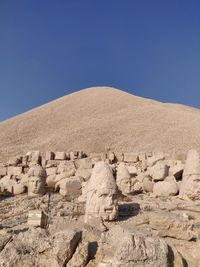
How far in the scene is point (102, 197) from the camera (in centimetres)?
738

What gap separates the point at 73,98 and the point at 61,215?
36959 mm

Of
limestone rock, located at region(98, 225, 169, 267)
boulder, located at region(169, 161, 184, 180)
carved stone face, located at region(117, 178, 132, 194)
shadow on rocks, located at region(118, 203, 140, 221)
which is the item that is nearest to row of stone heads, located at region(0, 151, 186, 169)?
boulder, located at region(169, 161, 184, 180)

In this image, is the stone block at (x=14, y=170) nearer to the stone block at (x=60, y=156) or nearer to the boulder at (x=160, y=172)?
the stone block at (x=60, y=156)

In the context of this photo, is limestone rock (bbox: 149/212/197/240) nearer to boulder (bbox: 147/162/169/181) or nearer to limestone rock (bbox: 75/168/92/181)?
boulder (bbox: 147/162/169/181)

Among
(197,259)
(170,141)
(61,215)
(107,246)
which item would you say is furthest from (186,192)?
(170,141)

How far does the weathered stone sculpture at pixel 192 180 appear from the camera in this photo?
9672 millimetres

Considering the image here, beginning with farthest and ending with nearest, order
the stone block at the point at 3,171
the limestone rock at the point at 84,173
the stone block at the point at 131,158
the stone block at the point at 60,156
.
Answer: the stone block at the point at 60,156 < the stone block at the point at 3,171 < the stone block at the point at 131,158 < the limestone rock at the point at 84,173

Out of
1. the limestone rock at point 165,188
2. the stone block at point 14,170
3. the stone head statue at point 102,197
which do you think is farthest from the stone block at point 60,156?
the stone head statue at point 102,197

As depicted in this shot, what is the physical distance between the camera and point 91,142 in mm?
27422

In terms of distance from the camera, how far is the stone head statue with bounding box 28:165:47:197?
12.1 metres

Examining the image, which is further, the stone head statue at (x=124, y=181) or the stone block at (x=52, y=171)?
the stone block at (x=52, y=171)

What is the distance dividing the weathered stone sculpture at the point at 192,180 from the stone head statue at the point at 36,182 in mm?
5004

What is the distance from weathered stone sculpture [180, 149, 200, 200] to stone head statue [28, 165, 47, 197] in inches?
197

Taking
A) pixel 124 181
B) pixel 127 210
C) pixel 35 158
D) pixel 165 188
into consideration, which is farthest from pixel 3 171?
pixel 127 210
